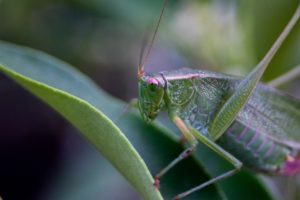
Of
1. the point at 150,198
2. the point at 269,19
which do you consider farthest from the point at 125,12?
the point at 150,198

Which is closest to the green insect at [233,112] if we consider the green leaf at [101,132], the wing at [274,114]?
the wing at [274,114]

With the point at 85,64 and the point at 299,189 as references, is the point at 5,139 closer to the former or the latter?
the point at 85,64

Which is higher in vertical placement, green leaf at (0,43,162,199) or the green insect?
green leaf at (0,43,162,199)

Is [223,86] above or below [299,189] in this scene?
above

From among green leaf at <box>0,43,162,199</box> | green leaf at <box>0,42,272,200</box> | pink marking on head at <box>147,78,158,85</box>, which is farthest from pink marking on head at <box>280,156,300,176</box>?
green leaf at <box>0,43,162,199</box>

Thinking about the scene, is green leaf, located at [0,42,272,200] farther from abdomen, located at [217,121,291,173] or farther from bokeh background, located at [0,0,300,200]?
bokeh background, located at [0,0,300,200]

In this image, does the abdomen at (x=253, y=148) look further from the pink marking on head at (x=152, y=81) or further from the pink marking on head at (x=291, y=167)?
the pink marking on head at (x=152, y=81)
